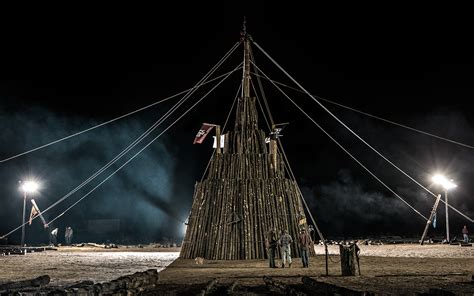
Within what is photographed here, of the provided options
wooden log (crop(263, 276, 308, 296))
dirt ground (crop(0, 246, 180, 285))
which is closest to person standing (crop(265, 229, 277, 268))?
dirt ground (crop(0, 246, 180, 285))

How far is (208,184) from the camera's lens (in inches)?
880

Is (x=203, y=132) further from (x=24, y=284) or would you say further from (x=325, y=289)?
(x=325, y=289)

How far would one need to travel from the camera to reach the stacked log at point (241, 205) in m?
21.2

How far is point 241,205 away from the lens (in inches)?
839

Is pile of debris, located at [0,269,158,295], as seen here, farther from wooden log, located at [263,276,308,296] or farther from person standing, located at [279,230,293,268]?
person standing, located at [279,230,293,268]

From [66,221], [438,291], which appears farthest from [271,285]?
[66,221]

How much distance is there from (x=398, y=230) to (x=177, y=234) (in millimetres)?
29297

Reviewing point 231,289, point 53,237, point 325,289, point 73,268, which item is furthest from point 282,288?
point 53,237

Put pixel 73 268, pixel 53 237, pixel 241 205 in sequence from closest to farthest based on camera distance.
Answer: pixel 73 268 → pixel 241 205 → pixel 53 237

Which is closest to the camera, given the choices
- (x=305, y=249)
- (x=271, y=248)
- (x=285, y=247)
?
(x=305, y=249)

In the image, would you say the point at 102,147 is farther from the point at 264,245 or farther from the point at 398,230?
the point at 398,230

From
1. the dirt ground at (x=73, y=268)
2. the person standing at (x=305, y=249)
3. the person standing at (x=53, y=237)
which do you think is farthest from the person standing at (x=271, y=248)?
the person standing at (x=53, y=237)

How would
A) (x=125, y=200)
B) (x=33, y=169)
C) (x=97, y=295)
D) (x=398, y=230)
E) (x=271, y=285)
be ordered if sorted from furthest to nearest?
(x=398, y=230) → (x=125, y=200) → (x=33, y=169) → (x=271, y=285) → (x=97, y=295)

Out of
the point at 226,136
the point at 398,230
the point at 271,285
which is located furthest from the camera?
the point at 398,230
